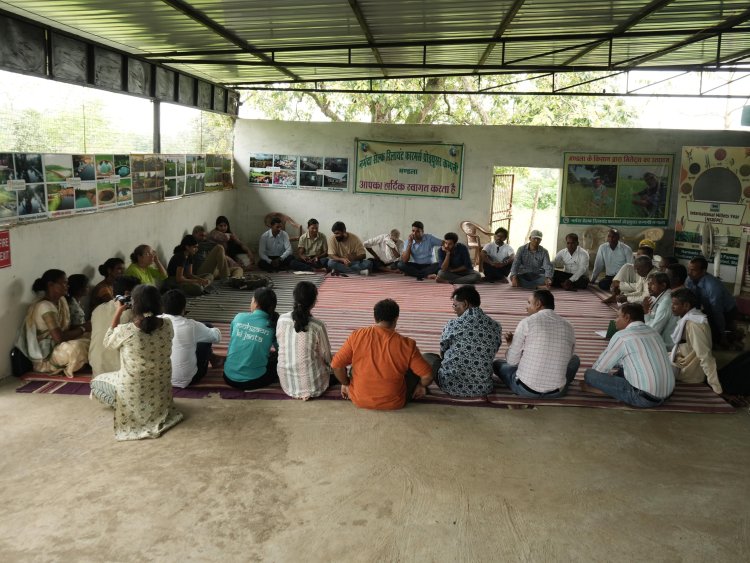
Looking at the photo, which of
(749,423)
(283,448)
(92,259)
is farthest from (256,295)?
(749,423)

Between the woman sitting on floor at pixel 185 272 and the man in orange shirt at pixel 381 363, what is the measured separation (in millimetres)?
4168

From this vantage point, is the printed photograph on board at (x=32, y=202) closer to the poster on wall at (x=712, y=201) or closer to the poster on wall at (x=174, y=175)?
the poster on wall at (x=174, y=175)

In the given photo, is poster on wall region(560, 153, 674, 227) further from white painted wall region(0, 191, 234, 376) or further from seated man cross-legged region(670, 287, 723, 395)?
seated man cross-legged region(670, 287, 723, 395)

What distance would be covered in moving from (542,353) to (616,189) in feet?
25.8

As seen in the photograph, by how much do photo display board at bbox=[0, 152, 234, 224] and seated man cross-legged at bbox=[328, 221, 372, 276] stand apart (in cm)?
232

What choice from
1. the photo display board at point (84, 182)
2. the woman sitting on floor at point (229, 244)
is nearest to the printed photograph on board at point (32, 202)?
the photo display board at point (84, 182)

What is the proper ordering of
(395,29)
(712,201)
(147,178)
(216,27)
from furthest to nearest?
(712,201) < (147,178) < (395,29) < (216,27)

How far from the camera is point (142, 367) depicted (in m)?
4.61

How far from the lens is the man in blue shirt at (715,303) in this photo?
6688mm

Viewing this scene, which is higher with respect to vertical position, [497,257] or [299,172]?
[299,172]

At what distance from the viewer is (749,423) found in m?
5.18

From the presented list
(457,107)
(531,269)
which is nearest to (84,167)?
(531,269)

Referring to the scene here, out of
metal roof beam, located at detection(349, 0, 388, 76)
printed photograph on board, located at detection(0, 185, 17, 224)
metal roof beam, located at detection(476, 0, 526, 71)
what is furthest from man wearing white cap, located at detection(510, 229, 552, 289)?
printed photograph on board, located at detection(0, 185, 17, 224)

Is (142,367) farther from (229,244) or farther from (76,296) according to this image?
(229,244)
